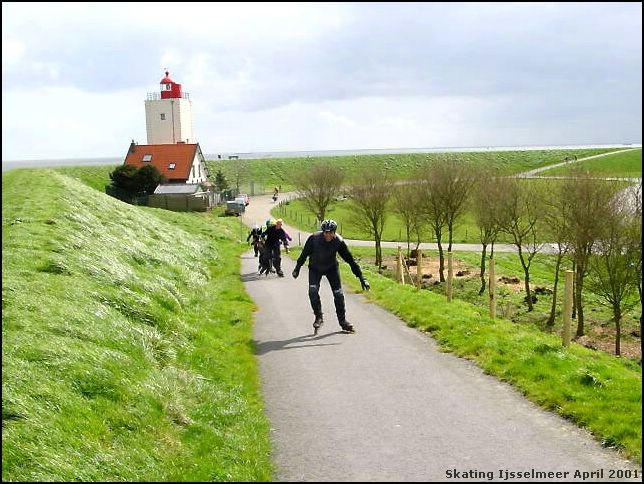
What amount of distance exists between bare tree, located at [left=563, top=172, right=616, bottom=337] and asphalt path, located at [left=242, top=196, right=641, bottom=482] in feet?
53.3

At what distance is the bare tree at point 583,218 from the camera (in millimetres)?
23906

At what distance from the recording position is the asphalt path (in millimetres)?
5293

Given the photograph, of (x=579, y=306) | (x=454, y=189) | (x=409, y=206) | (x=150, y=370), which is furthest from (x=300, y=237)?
(x=150, y=370)

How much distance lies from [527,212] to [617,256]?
9.14 meters

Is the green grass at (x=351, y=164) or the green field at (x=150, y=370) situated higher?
the green grass at (x=351, y=164)

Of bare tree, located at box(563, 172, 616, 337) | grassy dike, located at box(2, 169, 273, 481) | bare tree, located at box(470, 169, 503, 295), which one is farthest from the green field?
bare tree, located at box(470, 169, 503, 295)

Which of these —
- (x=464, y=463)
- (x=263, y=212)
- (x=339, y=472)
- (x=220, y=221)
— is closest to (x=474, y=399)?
(x=464, y=463)

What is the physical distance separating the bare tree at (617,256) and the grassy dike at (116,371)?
16.4 m

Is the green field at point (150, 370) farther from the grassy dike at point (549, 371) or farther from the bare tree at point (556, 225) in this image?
the bare tree at point (556, 225)

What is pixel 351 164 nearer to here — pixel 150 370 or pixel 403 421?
pixel 150 370

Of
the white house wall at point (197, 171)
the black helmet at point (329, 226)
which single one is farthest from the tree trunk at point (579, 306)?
the white house wall at point (197, 171)

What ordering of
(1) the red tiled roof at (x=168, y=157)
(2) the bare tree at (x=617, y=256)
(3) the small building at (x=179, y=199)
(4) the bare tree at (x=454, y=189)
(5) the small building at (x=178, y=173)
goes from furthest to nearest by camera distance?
(1) the red tiled roof at (x=168, y=157) → (5) the small building at (x=178, y=173) → (3) the small building at (x=179, y=199) → (4) the bare tree at (x=454, y=189) → (2) the bare tree at (x=617, y=256)

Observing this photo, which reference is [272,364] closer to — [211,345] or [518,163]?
[211,345]

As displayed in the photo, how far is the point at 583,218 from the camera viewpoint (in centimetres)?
2445
